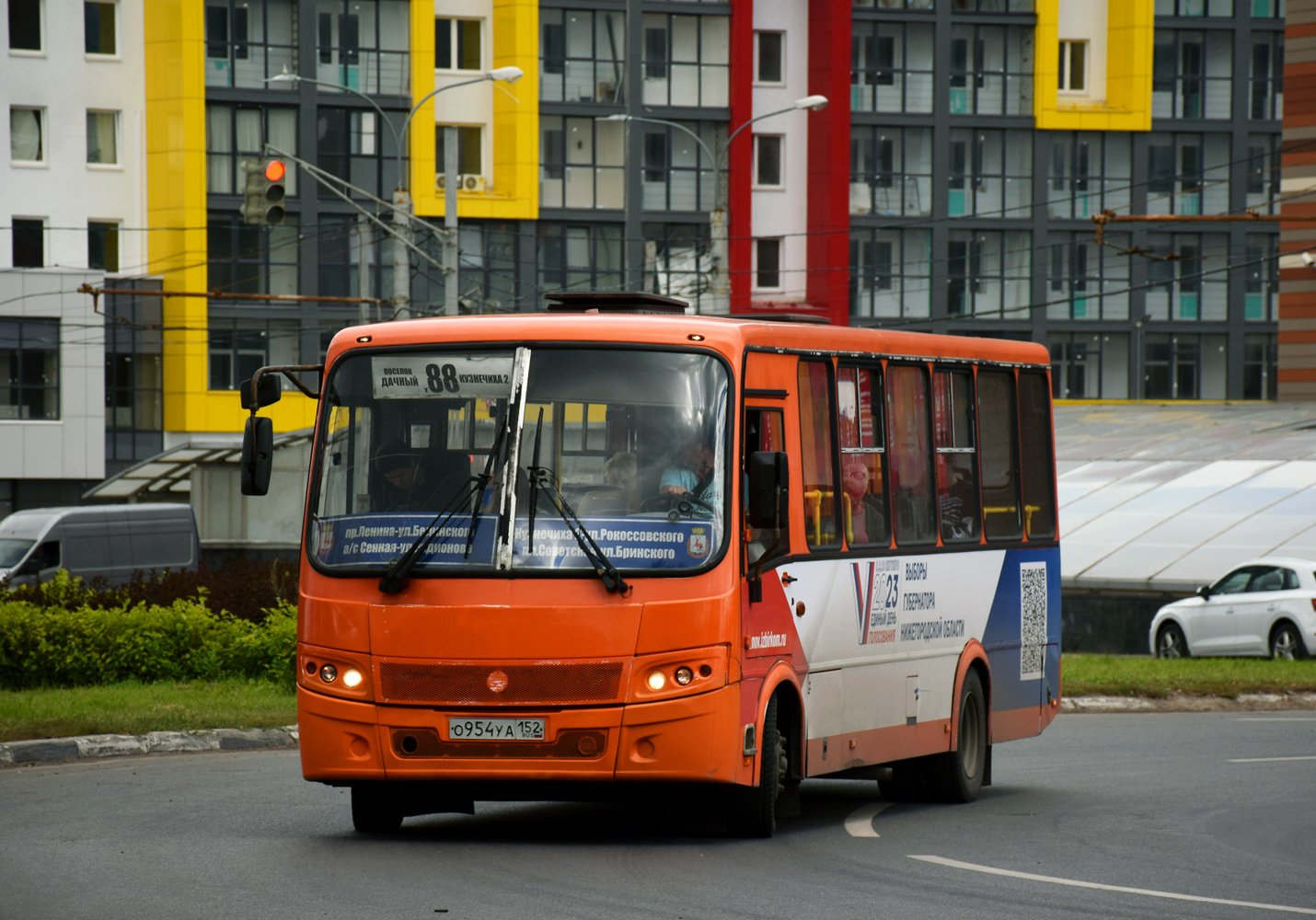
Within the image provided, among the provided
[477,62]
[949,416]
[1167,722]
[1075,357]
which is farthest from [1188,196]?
[949,416]

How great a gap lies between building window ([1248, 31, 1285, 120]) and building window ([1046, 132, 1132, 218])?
4994 mm

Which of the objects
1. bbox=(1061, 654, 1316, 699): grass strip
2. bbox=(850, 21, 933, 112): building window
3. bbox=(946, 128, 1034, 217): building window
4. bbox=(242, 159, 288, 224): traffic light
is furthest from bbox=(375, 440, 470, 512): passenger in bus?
bbox=(946, 128, 1034, 217): building window

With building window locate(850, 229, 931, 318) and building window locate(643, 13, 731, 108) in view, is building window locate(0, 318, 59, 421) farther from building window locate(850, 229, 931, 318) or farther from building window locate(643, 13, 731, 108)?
building window locate(850, 229, 931, 318)

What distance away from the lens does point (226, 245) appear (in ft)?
201

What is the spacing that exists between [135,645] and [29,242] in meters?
43.7

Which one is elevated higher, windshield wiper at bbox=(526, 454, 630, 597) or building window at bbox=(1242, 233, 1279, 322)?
building window at bbox=(1242, 233, 1279, 322)

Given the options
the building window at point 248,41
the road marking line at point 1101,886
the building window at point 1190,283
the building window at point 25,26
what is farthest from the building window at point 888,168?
the road marking line at point 1101,886

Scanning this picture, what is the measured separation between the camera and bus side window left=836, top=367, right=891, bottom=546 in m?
12.1

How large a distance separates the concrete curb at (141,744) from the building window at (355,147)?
1815 inches

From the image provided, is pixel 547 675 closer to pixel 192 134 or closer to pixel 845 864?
pixel 845 864

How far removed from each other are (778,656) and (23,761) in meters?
7.01

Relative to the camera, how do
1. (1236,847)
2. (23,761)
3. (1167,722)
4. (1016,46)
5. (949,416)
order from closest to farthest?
(1236,847)
(949,416)
(23,761)
(1167,722)
(1016,46)

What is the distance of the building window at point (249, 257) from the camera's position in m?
61.2

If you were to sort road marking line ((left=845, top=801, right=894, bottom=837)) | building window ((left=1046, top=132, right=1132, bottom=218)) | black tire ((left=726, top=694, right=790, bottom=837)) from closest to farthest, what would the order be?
black tire ((left=726, top=694, right=790, bottom=837))
road marking line ((left=845, top=801, right=894, bottom=837))
building window ((left=1046, top=132, right=1132, bottom=218))
